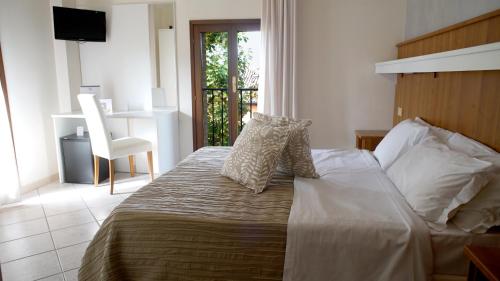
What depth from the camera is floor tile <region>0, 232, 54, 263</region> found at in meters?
2.45

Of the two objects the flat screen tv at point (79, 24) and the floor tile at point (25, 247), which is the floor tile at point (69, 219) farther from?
the flat screen tv at point (79, 24)

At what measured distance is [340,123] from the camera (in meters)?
4.00

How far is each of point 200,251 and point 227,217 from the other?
188 millimetres

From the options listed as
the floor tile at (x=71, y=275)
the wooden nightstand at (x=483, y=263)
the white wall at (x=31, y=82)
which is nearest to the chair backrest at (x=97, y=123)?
the white wall at (x=31, y=82)

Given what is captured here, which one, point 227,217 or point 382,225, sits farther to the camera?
point 227,217

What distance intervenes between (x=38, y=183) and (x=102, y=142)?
1.03m

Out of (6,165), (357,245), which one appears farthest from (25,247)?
(357,245)

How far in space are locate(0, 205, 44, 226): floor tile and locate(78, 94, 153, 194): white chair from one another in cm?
70

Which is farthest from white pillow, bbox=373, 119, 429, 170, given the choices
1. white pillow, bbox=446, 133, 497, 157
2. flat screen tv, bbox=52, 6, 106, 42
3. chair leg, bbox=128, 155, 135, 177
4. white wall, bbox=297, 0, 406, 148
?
flat screen tv, bbox=52, 6, 106, 42

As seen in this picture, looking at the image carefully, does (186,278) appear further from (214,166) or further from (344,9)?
(344,9)

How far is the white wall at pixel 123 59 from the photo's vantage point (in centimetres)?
423

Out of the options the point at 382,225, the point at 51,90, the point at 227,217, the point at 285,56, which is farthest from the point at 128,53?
the point at 382,225

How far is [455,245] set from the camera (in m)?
1.46

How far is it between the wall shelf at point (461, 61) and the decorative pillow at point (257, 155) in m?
1.01
